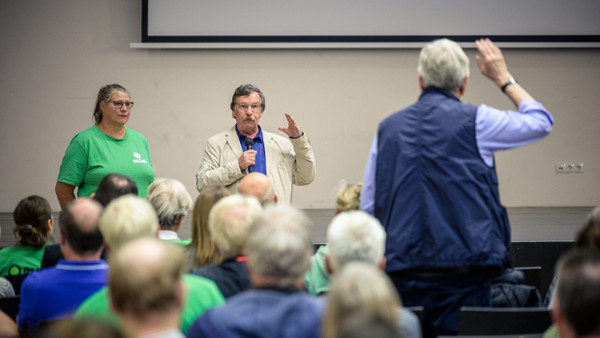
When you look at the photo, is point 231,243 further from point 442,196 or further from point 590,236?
point 590,236

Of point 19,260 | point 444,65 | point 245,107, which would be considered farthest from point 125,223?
point 245,107

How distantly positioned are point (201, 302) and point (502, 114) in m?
1.30

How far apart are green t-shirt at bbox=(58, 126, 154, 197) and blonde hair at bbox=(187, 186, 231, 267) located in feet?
4.41

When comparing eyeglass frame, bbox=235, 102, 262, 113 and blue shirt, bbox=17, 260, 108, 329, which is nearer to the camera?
blue shirt, bbox=17, 260, 108, 329

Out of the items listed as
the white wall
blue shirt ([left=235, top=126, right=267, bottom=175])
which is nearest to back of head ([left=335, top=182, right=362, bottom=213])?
blue shirt ([left=235, top=126, right=267, bottom=175])

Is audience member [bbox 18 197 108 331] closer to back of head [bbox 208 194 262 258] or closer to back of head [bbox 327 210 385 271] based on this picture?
back of head [bbox 208 194 262 258]

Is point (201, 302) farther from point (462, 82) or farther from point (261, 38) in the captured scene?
point (261, 38)

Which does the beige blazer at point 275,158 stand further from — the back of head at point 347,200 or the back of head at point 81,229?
the back of head at point 81,229

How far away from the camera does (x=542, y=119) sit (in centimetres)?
246

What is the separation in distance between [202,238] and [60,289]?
588 mm

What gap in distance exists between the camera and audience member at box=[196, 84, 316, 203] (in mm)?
3984

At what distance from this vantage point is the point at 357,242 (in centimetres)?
196

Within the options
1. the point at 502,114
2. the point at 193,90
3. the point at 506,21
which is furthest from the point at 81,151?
the point at 506,21

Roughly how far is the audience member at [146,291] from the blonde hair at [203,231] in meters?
1.00
